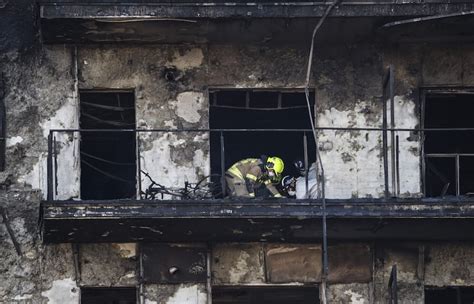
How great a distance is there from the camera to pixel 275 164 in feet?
65.8

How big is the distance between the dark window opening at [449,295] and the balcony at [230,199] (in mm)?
760

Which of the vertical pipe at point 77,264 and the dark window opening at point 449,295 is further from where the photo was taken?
the dark window opening at point 449,295

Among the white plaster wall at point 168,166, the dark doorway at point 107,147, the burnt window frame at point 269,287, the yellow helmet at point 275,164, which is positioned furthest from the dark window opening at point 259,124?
the burnt window frame at point 269,287

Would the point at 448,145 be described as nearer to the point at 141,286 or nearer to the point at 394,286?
the point at 394,286

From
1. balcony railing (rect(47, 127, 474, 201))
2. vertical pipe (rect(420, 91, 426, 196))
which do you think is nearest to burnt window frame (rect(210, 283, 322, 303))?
balcony railing (rect(47, 127, 474, 201))

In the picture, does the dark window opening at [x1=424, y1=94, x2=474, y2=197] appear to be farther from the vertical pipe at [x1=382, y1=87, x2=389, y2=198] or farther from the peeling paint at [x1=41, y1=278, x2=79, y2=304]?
the peeling paint at [x1=41, y1=278, x2=79, y2=304]

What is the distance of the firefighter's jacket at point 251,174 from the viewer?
19906mm

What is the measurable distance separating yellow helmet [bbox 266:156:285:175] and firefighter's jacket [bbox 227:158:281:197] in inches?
4.0

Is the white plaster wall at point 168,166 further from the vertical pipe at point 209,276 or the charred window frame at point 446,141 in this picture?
the charred window frame at point 446,141

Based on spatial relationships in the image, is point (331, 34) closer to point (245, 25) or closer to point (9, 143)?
point (245, 25)

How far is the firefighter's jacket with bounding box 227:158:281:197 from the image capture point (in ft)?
65.3

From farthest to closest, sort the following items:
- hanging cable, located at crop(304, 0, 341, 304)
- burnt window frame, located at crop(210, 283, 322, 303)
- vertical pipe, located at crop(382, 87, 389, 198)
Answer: burnt window frame, located at crop(210, 283, 322, 303), vertical pipe, located at crop(382, 87, 389, 198), hanging cable, located at crop(304, 0, 341, 304)

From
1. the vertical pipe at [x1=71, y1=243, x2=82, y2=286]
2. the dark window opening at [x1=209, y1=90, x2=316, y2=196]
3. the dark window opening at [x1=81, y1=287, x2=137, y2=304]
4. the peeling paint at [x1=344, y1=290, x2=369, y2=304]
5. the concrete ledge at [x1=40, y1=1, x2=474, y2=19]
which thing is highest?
the concrete ledge at [x1=40, y1=1, x2=474, y2=19]

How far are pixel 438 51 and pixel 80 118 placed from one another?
4553 millimetres
